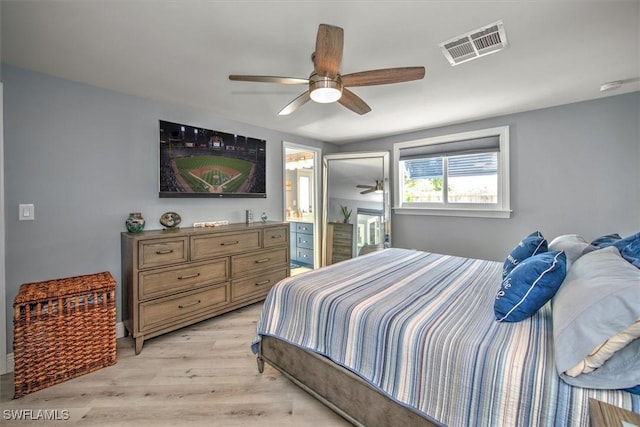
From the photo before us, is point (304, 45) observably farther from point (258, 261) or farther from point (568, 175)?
point (568, 175)

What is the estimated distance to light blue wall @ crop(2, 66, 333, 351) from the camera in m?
2.12

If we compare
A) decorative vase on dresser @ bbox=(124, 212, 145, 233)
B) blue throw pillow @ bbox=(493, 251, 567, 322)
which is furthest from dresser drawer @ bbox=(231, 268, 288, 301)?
blue throw pillow @ bbox=(493, 251, 567, 322)

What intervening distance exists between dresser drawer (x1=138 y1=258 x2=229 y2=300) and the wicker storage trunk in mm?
Result: 262

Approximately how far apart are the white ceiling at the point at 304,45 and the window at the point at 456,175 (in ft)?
2.49

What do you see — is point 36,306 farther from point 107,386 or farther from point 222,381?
point 222,381

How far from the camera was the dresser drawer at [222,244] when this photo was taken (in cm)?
272

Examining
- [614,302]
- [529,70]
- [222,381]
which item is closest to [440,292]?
[614,302]

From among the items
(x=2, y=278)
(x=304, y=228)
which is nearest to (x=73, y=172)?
(x=2, y=278)

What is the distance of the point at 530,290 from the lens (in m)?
1.34

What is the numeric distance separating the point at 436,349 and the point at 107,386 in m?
2.25

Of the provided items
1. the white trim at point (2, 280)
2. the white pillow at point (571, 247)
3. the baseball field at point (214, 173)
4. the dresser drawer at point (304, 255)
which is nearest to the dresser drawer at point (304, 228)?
the dresser drawer at point (304, 255)

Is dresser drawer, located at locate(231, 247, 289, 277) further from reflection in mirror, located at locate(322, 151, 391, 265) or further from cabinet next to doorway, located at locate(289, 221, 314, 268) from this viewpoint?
cabinet next to doorway, located at locate(289, 221, 314, 268)

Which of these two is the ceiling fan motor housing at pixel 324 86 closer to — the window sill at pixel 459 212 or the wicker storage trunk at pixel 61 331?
the wicker storage trunk at pixel 61 331

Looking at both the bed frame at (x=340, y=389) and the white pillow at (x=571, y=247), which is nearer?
the bed frame at (x=340, y=389)
